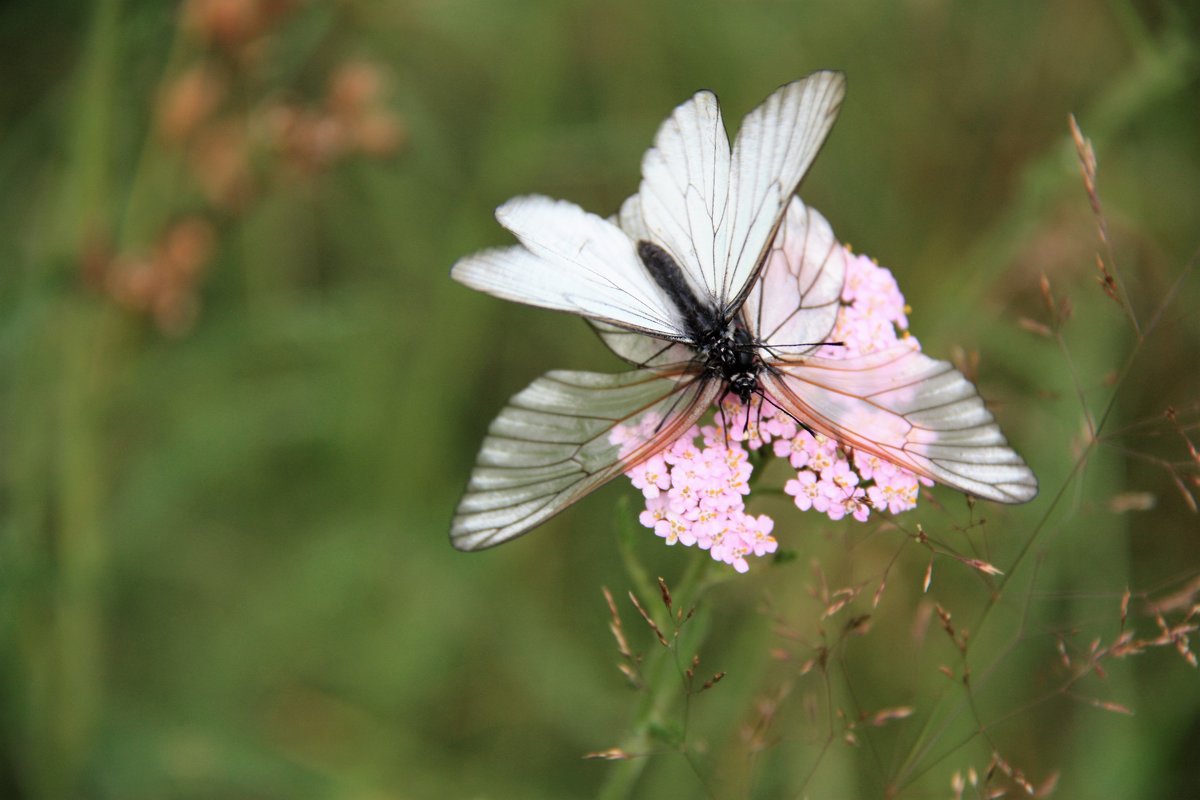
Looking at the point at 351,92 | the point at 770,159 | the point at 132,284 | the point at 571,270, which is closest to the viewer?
the point at 770,159

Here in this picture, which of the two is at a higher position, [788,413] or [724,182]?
[724,182]

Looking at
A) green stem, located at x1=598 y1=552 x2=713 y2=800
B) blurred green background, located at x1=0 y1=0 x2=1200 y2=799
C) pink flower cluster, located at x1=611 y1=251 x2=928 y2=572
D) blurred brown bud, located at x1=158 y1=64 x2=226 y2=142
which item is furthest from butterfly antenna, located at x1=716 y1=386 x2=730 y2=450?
blurred brown bud, located at x1=158 y1=64 x2=226 y2=142

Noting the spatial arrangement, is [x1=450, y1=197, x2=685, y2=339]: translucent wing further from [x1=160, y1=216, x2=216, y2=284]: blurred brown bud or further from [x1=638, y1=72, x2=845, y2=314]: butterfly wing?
[x1=160, y1=216, x2=216, y2=284]: blurred brown bud

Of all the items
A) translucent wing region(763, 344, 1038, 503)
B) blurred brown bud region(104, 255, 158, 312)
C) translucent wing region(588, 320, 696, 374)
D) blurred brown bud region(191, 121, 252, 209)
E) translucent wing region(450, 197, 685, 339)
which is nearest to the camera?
translucent wing region(763, 344, 1038, 503)

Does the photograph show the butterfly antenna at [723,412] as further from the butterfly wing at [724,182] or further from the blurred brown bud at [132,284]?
the blurred brown bud at [132,284]

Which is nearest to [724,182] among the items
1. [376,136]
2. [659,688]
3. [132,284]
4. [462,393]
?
[659,688]

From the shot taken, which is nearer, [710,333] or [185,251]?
[710,333]

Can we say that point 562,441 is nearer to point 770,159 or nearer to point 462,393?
point 770,159
